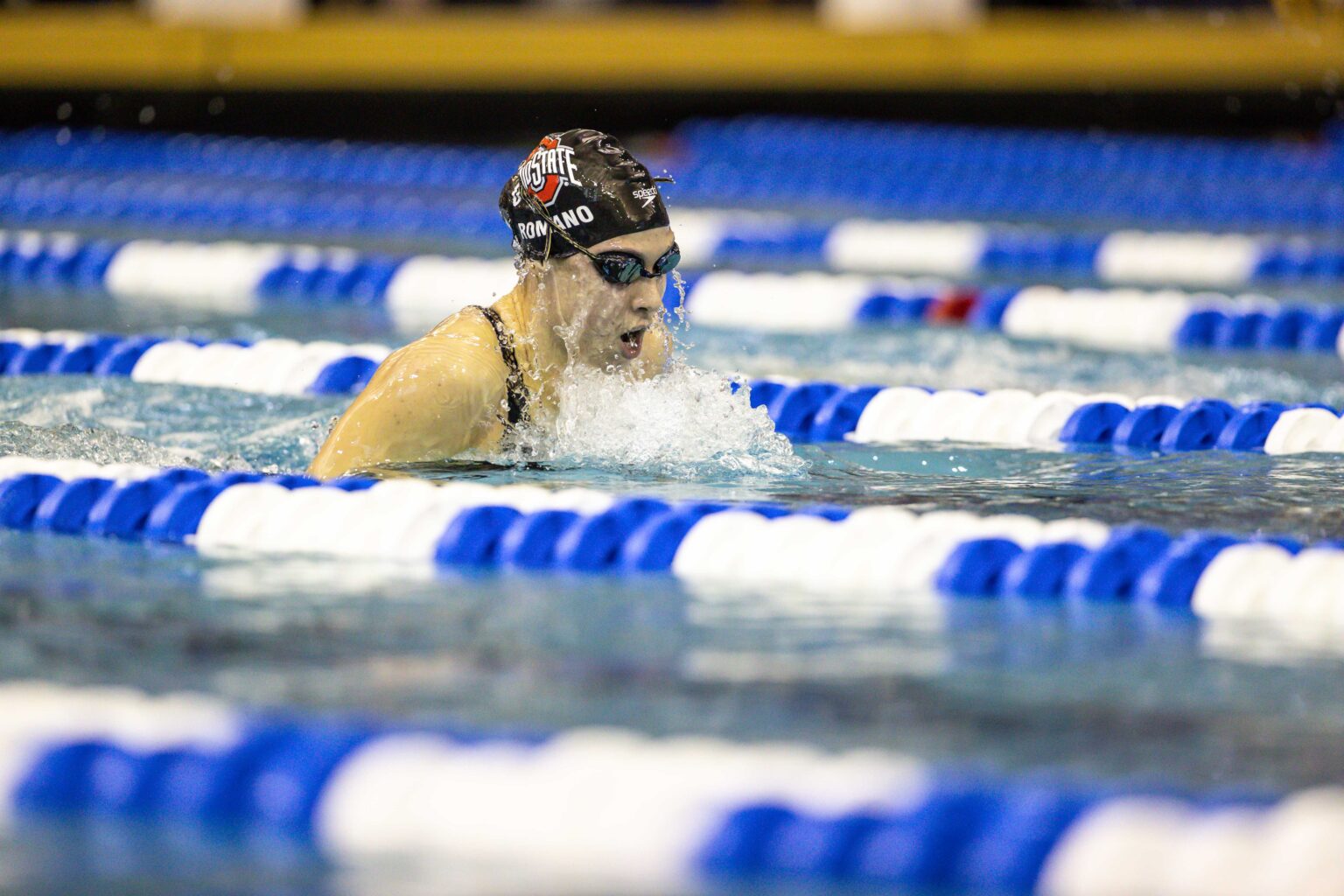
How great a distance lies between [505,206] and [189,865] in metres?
1.88

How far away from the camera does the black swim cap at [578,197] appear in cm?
357

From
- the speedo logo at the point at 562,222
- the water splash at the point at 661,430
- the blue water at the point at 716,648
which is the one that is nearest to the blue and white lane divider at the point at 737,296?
the blue water at the point at 716,648

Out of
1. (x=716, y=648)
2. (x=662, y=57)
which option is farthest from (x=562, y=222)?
(x=662, y=57)

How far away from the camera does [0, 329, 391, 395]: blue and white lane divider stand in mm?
4777

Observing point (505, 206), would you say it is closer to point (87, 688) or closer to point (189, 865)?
point (87, 688)

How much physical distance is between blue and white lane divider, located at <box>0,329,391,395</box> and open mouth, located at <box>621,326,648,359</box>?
1.33 m

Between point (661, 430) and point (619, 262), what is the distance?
37 centimetres

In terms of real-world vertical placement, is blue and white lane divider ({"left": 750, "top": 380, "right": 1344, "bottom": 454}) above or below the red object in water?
below

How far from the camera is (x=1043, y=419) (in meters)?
4.31

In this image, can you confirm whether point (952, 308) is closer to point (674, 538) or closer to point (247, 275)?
point (247, 275)

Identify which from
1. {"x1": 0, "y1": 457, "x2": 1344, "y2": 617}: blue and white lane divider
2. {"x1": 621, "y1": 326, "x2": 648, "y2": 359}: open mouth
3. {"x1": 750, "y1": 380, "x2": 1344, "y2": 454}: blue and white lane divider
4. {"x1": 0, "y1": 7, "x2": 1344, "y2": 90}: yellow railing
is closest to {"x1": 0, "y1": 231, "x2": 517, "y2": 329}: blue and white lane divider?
{"x1": 750, "y1": 380, "x2": 1344, "y2": 454}: blue and white lane divider

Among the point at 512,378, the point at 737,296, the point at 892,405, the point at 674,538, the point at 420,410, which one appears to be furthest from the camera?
the point at 737,296

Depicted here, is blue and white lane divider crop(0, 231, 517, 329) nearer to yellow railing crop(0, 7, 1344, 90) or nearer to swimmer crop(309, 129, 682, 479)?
swimmer crop(309, 129, 682, 479)

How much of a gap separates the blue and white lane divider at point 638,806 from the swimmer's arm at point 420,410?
1053 mm
